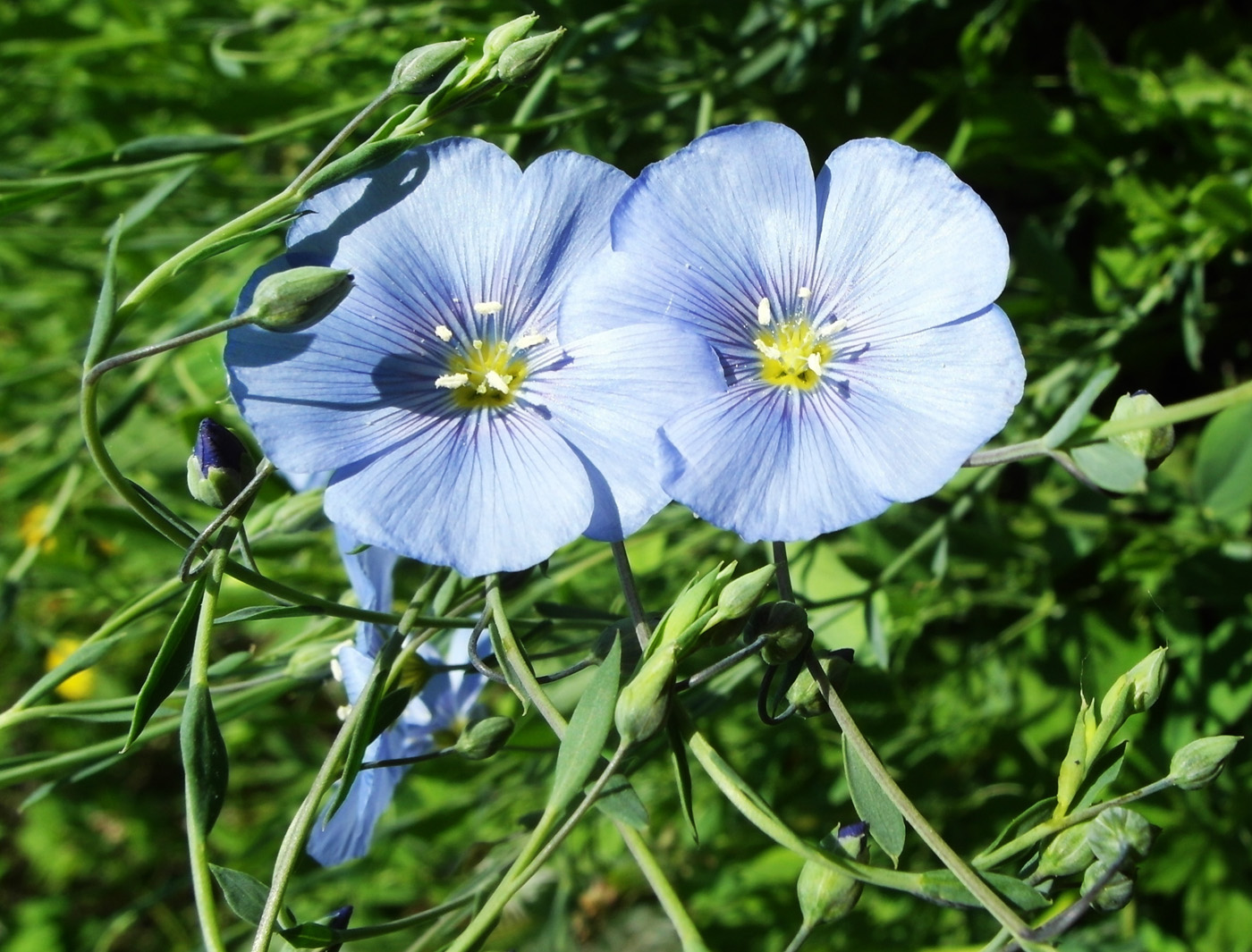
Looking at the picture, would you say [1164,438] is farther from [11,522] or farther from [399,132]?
[11,522]

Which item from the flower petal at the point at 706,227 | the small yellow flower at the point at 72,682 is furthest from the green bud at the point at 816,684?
the small yellow flower at the point at 72,682

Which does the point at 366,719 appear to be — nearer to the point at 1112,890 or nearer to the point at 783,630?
the point at 783,630

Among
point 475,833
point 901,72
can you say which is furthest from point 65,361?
point 901,72

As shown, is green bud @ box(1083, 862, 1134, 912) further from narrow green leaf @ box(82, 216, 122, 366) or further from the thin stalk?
narrow green leaf @ box(82, 216, 122, 366)

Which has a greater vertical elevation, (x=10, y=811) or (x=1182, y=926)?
(x=10, y=811)

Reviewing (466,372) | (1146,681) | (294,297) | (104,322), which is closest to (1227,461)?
(1146,681)

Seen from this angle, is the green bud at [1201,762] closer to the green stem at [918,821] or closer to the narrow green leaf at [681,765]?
the green stem at [918,821]

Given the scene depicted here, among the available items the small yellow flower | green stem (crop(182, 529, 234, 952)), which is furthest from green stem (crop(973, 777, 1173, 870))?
the small yellow flower
